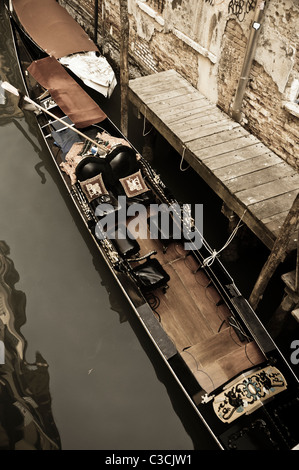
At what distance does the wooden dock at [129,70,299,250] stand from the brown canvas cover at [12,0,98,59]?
307cm

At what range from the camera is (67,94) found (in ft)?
23.5

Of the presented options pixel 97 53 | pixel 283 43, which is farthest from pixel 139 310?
pixel 97 53

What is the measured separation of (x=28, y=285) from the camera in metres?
5.69

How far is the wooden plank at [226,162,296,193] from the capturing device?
4.77 meters

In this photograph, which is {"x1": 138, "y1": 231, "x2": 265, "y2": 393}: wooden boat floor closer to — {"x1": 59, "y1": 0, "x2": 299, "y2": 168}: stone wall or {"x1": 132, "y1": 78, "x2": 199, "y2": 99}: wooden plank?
{"x1": 59, "y1": 0, "x2": 299, "y2": 168}: stone wall

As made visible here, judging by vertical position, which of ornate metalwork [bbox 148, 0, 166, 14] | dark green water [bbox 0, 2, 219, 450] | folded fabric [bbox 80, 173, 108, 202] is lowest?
dark green water [bbox 0, 2, 219, 450]

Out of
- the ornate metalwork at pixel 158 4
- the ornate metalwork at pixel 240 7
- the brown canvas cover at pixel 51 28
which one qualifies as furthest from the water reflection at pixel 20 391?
the brown canvas cover at pixel 51 28

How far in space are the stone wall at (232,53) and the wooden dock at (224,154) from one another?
0.23 meters

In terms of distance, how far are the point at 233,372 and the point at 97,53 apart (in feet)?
25.2

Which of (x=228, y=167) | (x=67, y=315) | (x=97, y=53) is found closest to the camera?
(x=228, y=167)

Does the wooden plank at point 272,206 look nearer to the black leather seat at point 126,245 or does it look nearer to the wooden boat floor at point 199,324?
the wooden boat floor at point 199,324

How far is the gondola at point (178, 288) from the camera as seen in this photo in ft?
12.7

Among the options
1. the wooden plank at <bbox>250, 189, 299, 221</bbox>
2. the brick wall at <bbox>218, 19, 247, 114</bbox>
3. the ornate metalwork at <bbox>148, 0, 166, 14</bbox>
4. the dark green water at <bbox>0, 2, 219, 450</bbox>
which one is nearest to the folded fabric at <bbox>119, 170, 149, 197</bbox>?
the dark green water at <bbox>0, 2, 219, 450</bbox>
